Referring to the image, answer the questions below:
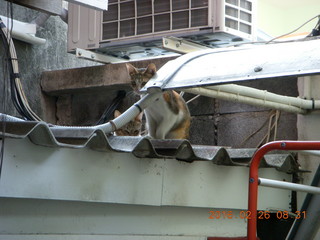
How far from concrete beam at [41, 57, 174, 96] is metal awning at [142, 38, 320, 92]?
1933mm

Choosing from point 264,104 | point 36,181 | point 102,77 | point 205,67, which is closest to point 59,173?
point 36,181

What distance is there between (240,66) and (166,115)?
170 cm

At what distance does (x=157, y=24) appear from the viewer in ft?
15.7

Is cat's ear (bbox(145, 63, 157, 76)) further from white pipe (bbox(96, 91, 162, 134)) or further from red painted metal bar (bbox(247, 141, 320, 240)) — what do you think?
red painted metal bar (bbox(247, 141, 320, 240))

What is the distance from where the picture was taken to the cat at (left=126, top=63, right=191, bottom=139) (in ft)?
14.9

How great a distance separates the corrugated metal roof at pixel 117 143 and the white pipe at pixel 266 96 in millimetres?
366

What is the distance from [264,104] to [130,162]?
1.30 meters

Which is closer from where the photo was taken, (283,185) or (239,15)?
(283,185)

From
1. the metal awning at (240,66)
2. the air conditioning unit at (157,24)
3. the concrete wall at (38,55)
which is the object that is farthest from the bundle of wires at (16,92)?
the metal awning at (240,66)

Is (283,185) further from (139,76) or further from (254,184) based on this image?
(139,76)

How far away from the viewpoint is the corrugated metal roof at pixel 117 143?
2.48 metres

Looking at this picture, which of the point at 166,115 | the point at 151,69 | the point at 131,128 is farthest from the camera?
the point at 131,128

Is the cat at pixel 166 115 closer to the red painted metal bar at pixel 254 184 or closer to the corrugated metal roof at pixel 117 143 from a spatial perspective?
the corrugated metal roof at pixel 117 143
